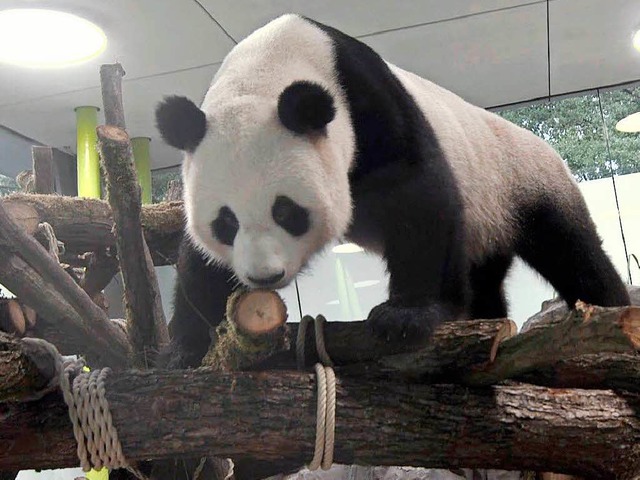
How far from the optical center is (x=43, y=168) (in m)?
2.35

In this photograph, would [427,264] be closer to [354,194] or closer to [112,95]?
[354,194]

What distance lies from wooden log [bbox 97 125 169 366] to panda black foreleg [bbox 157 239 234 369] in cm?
6

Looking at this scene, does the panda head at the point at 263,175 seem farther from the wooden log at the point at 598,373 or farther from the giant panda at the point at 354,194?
the wooden log at the point at 598,373

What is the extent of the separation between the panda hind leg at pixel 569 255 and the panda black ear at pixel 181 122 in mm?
1221

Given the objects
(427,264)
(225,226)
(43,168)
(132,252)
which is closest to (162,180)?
(43,168)

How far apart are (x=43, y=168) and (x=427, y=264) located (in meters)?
1.24

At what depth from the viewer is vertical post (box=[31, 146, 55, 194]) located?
2.31m

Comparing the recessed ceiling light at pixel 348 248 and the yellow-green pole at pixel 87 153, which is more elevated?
the yellow-green pole at pixel 87 153

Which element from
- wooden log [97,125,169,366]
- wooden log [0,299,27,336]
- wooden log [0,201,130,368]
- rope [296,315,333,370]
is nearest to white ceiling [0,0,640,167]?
wooden log [97,125,169,366]

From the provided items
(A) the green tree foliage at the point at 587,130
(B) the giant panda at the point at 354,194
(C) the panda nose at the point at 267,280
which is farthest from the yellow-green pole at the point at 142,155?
(A) the green tree foliage at the point at 587,130

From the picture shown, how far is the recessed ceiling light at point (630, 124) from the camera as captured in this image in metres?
3.38

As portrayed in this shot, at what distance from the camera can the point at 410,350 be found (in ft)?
5.83

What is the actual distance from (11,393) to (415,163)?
121 centimetres

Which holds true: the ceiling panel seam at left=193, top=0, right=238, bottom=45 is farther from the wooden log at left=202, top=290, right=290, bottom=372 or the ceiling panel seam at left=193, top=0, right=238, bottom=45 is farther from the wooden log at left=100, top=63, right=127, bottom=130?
the wooden log at left=202, top=290, right=290, bottom=372
